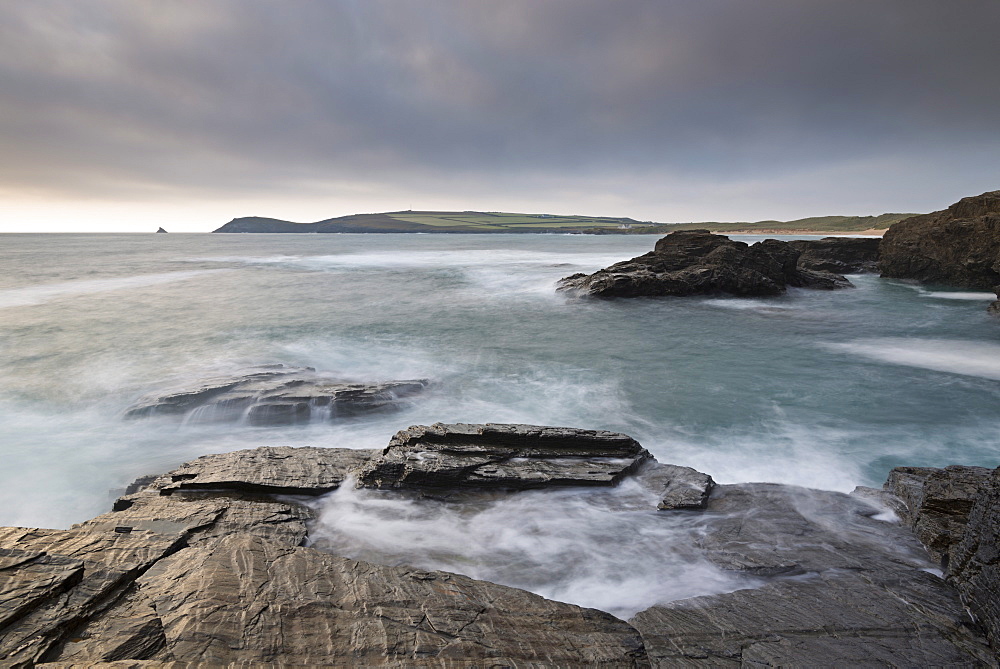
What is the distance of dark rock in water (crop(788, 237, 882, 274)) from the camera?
3766 cm

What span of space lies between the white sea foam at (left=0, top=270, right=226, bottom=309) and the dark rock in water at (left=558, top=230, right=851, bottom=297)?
27.8 m

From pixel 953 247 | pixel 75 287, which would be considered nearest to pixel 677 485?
pixel 953 247

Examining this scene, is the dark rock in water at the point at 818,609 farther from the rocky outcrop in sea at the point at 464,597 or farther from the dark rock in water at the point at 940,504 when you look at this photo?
the dark rock in water at the point at 940,504

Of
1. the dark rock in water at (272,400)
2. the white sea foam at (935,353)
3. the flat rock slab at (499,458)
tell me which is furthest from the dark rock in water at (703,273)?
the flat rock slab at (499,458)

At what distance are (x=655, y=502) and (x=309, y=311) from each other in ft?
66.3

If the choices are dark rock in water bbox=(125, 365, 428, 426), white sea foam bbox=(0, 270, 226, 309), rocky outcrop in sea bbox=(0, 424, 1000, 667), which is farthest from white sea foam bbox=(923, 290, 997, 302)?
white sea foam bbox=(0, 270, 226, 309)

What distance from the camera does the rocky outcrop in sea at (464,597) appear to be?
3012mm

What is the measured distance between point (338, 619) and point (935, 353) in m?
19.4

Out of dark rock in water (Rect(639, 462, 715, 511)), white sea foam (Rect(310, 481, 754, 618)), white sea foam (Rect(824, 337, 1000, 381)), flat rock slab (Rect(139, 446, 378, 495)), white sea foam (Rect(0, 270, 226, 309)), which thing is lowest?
white sea foam (Rect(824, 337, 1000, 381))

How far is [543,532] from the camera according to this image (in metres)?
5.33

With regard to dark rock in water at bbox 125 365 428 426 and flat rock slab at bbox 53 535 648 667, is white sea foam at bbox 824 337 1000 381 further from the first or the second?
flat rock slab at bbox 53 535 648 667

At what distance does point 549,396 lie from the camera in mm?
11484

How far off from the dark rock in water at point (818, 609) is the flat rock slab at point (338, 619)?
681mm

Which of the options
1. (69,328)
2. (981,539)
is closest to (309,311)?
(69,328)
